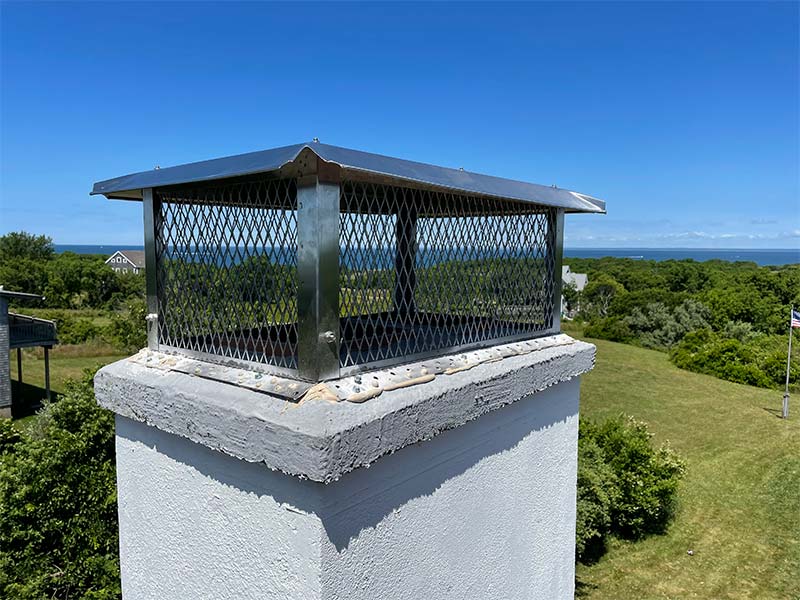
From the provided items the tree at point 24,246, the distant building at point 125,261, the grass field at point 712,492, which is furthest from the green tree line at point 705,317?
the tree at point 24,246

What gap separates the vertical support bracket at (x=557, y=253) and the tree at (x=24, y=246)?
4700 centimetres

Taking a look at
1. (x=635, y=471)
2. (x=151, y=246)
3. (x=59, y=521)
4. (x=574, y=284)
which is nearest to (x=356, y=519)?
(x=151, y=246)

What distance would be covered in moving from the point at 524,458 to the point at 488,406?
52cm

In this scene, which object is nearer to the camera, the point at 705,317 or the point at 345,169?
the point at 345,169

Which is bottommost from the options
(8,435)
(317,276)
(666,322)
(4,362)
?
(666,322)

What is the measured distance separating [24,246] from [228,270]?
4863 centimetres

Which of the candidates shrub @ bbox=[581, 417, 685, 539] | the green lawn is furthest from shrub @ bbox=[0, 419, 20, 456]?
shrub @ bbox=[581, 417, 685, 539]

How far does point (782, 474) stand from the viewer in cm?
1173

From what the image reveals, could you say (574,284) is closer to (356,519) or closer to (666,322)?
(666,322)

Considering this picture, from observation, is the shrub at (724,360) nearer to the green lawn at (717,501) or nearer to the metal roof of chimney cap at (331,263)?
the green lawn at (717,501)

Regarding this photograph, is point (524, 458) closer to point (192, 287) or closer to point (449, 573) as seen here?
point (449, 573)

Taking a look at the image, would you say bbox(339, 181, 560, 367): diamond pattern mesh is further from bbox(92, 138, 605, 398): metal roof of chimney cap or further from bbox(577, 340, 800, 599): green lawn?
bbox(577, 340, 800, 599): green lawn

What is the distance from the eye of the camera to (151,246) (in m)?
2.17

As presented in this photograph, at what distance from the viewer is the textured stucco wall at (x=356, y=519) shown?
1537mm
